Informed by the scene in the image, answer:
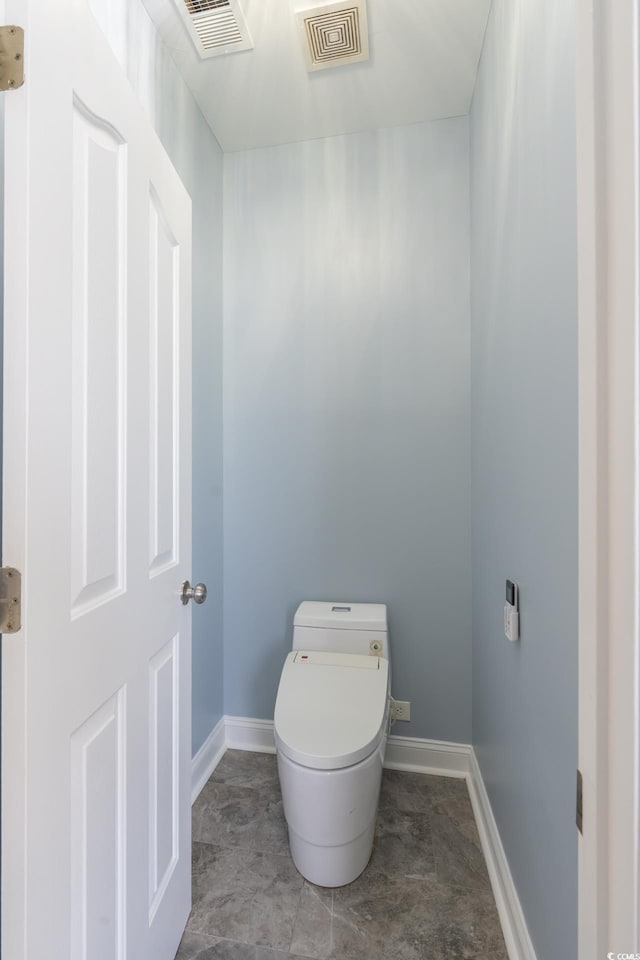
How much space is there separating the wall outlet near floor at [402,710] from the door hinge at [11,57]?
6.73 feet

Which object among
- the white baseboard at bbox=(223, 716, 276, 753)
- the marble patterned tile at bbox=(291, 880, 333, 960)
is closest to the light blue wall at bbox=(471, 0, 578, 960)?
the marble patterned tile at bbox=(291, 880, 333, 960)

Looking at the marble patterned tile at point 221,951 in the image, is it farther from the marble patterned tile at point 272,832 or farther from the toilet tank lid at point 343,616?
the toilet tank lid at point 343,616

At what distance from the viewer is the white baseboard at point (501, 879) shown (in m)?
1.08

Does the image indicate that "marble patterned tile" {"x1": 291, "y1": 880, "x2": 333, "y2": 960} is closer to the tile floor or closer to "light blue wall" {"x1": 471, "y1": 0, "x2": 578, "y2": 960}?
the tile floor

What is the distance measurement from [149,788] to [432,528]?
1294 millimetres

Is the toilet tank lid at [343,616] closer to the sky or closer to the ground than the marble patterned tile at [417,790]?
closer to the sky

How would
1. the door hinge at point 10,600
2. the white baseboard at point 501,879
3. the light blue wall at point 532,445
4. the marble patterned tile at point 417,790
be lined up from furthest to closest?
1. the marble patterned tile at point 417,790
2. the white baseboard at point 501,879
3. the light blue wall at point 532,445
4. the door hinge at point 10,600

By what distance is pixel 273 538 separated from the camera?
6.50ft

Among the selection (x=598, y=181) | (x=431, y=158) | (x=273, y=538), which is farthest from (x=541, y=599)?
(x=431, y=158)

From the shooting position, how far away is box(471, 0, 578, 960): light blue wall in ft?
2.68

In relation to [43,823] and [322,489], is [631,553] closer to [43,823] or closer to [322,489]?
[43,823]

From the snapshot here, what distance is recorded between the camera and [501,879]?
1.26m

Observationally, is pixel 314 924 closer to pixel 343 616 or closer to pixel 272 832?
pixel 272 832

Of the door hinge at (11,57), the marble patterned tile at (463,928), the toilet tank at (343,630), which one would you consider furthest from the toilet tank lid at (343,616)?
the door hinge at (11,57)
